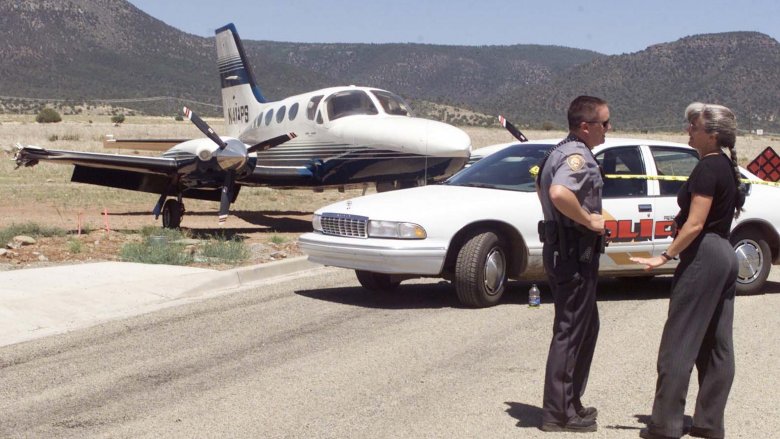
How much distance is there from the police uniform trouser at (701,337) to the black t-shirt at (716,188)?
75mm

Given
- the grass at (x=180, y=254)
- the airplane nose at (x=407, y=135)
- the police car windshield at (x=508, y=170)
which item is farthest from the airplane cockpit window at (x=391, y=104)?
the police car windshield at (x=508, y=170)

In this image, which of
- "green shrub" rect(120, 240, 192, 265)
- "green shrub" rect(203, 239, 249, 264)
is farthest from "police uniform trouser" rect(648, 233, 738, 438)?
"green shrub" rect(203, 239, 249, 264)

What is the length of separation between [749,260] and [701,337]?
5.90m

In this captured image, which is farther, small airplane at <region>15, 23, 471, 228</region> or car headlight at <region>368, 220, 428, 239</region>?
small airplane at <region>15, 23, 471, 228</region>

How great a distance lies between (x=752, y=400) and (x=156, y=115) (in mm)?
117932

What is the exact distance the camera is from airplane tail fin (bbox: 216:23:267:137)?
86.3 feet

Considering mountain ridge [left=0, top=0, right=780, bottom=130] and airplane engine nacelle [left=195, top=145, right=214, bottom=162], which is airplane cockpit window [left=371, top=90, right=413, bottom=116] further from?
mountain ridge [left=0, top=0, right=780, bottom=130]

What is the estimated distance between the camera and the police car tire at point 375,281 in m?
11.6

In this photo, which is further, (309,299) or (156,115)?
(156,115)

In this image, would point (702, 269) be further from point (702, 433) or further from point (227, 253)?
point (227, 253)

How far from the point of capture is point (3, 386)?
747 centimetres

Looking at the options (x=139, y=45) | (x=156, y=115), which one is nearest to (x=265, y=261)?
(x=156, y=115)

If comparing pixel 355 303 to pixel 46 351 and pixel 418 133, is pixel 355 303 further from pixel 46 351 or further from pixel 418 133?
pixel 418 133

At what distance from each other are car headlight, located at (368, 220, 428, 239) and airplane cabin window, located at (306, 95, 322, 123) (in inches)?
446
